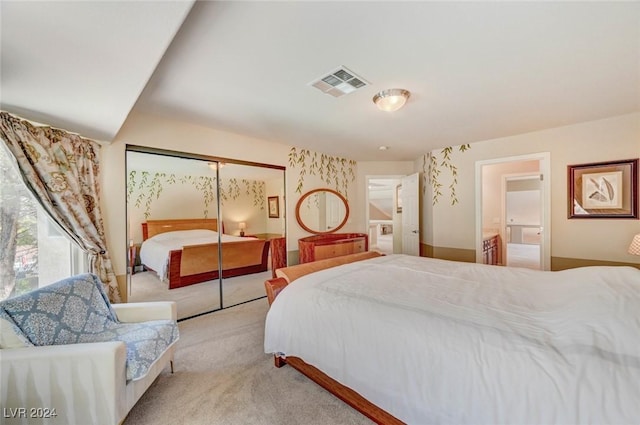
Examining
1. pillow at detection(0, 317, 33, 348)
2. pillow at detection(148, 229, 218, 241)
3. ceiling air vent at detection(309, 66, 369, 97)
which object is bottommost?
pillow at detection(0, 317, 33, 348)

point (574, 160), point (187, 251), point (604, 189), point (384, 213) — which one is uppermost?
point (574, 160)

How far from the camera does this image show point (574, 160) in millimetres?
3062

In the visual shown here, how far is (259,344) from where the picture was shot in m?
2.42

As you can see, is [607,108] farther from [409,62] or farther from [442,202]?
[409,62]

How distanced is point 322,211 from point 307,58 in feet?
10.2

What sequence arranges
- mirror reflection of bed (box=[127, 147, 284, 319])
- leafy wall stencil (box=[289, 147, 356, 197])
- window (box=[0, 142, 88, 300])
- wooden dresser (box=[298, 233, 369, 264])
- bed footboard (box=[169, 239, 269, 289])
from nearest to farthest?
window (box=[0, 142, 88, 300]) < mirror reflection of bed (box=[127, 147, 284, 319]) < bed footboard (box=[169, 239, 269, 289]) < wooden dresser (box=[298, 233, 369, 264]) < leafy wall stencil (box=[289, 147, 356, 197])

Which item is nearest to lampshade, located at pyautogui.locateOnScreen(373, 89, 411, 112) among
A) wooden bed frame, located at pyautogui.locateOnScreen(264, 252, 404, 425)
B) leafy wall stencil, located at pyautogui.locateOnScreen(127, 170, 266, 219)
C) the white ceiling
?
the white ceiling

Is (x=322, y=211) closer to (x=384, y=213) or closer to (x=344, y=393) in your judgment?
(x=344, y=393)

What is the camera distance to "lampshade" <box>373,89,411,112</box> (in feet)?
7.09

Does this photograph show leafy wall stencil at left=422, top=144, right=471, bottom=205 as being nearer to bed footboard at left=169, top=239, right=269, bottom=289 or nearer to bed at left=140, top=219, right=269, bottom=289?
bed footboard at left=169, top=239, right=269, bottom=289

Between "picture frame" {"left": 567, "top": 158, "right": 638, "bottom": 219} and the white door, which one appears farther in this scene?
the white door

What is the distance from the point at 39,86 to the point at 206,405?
7.49 feet

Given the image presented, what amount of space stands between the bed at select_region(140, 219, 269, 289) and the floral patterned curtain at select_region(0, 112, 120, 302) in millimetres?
499

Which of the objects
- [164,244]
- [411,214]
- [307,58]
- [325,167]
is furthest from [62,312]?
[411,214]
